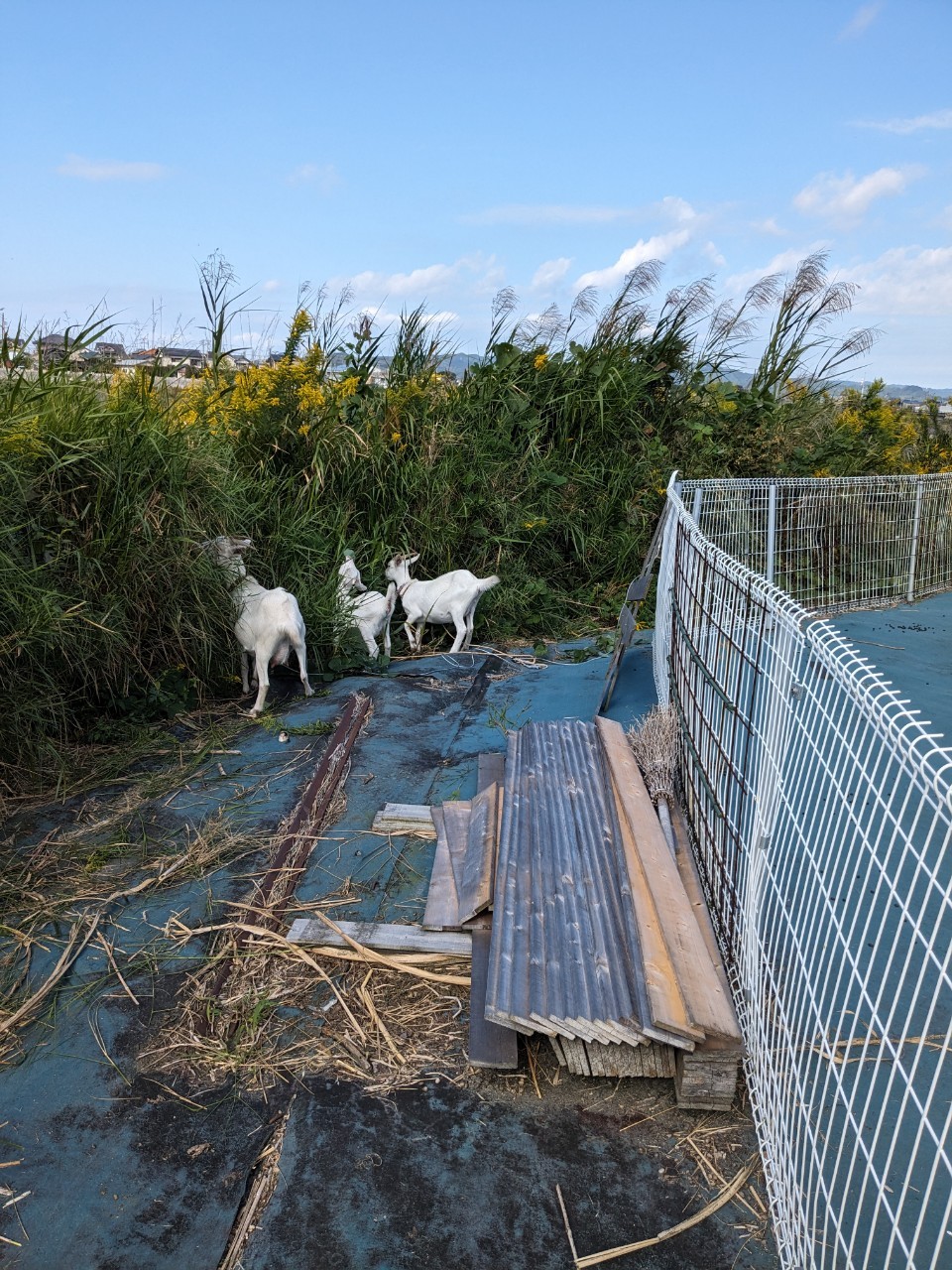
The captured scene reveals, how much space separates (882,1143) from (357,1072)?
4.62 ft

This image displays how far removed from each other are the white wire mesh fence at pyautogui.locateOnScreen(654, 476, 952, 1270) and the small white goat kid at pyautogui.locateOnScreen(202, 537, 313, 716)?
2.14 meters

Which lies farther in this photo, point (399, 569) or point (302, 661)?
point (399, 569)

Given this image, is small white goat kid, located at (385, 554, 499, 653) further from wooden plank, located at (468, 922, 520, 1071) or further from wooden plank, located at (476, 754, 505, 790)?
wooden plank, located at (468, 922, 520, 1071)

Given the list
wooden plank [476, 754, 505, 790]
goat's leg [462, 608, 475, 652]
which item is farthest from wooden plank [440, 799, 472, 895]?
goat's leg [462, 608, 475, 652]

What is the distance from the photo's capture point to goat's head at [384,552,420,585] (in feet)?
22.5

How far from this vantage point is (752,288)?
10.8 meters

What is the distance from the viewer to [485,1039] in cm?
264

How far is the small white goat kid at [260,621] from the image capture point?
5207 millimetres

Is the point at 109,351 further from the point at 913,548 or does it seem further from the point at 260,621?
the point at 913,548

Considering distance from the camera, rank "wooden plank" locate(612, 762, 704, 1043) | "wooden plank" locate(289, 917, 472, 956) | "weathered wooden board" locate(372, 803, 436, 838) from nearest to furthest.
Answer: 1. "wooden plank" locate(612, 762, 704, 1043)
2. "wooden plank" locate(289, 917, 472, 956)
3. "weathered wooden board" locate(372, 803, 436, 838)

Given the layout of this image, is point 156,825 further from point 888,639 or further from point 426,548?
point 888,639

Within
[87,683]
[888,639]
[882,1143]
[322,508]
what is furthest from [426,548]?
[882,1143]

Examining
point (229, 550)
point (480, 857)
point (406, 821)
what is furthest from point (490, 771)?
point (229, 550)

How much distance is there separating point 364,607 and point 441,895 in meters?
3.09
